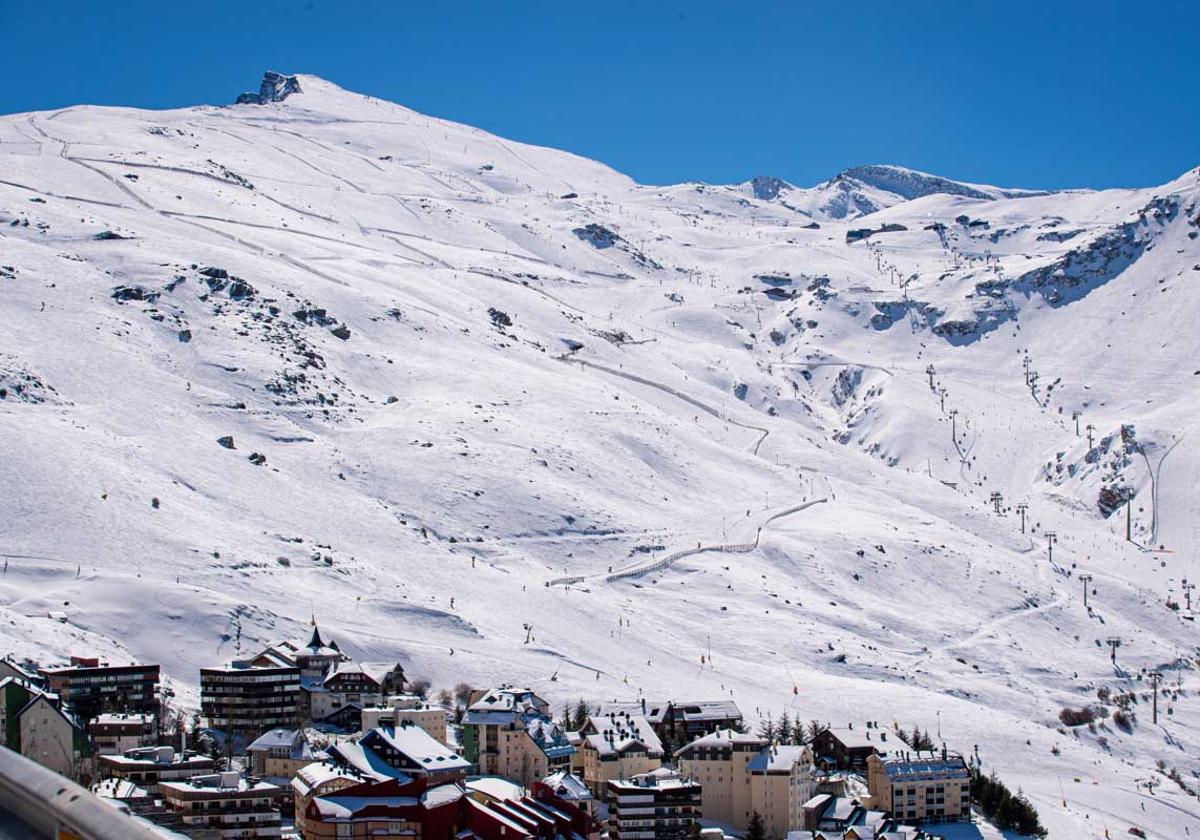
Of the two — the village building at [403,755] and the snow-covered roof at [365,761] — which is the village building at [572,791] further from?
the snow-covered roof at [365,761]

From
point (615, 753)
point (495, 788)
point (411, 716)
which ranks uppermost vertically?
point (411, 716)

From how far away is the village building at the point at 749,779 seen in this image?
6875 cm

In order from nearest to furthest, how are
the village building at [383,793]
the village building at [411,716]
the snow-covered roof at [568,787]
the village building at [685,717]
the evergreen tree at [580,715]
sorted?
Answer: the village building at [383,793] < the snow-covered roof at [568,787] < the village building at [411,716] < the village building at [685,717] < the evergreen tree at [580,715]

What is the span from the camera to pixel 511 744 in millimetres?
72188

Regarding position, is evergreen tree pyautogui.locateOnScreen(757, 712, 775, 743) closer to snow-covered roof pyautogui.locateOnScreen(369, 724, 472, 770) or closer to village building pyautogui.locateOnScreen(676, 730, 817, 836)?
village building pyautogui.locateOnScreen(676, 730, 817, 836)

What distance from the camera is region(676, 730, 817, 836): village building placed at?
226 ft

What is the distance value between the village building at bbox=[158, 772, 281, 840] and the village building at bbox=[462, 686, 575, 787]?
17.1m

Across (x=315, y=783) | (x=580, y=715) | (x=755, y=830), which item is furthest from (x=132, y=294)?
(x=755, y=830)

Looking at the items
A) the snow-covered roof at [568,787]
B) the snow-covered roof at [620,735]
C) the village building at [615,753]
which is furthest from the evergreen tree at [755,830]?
the snow-covered roof at [568,787]

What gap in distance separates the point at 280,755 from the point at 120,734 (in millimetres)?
6591

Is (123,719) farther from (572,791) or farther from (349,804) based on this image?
(572,791)

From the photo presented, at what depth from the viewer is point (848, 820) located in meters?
65.8

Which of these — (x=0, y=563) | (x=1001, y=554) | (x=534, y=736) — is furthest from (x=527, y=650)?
(x=1001, y=554)

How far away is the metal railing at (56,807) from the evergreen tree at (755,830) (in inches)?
2416
